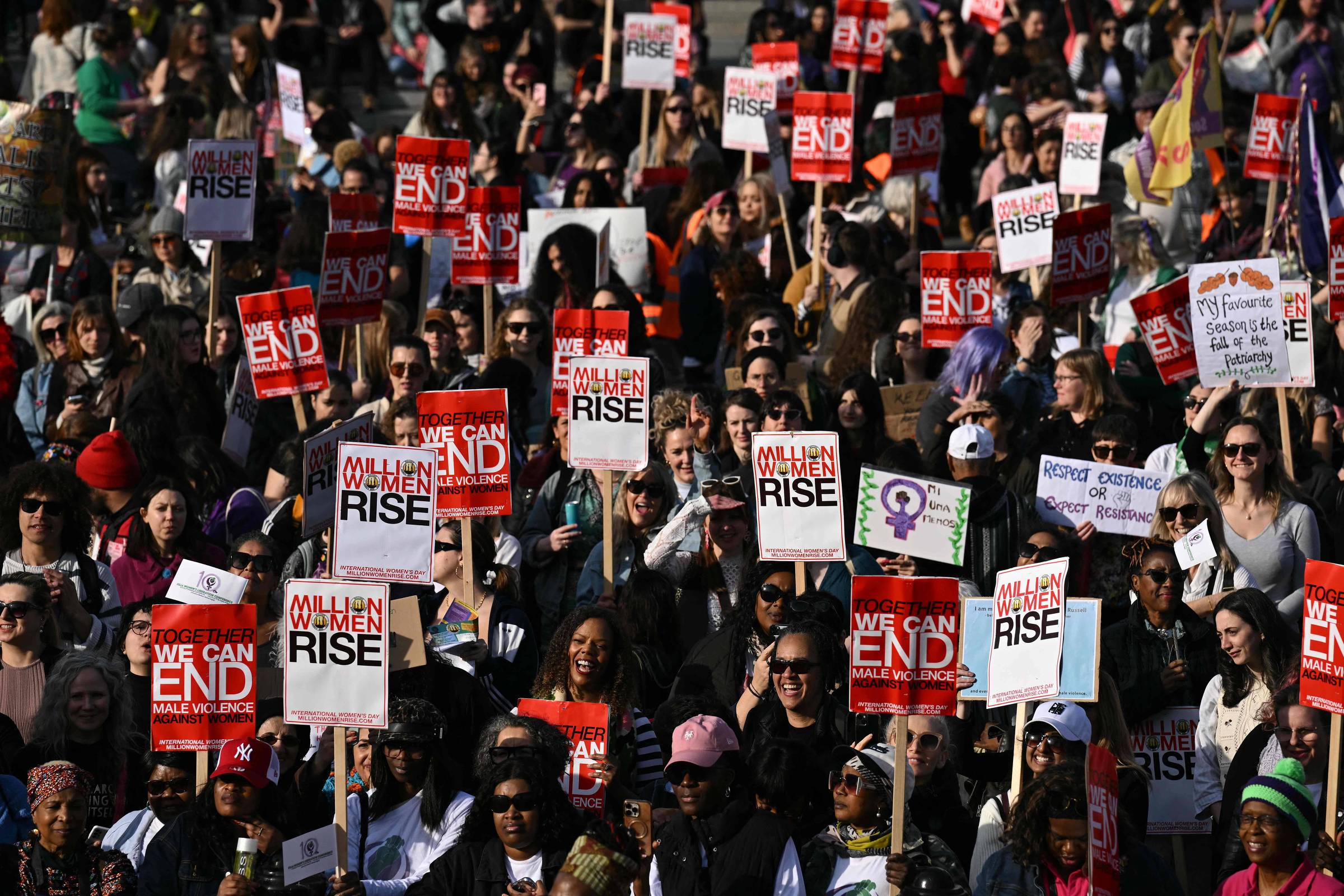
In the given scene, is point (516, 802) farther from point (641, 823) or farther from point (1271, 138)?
point (1271, 138)

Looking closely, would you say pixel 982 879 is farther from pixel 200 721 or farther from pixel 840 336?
pixel 840 336

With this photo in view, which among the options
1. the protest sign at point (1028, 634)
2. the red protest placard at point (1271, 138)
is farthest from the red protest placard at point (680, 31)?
the protest sign at point (1028, 634)

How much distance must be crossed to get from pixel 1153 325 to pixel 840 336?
78.0 inches

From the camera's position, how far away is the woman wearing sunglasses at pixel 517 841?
25.9 ft

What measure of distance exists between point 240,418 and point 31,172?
102 inches

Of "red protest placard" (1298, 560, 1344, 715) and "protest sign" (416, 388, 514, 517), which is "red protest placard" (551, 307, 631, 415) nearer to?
"protest sign" (416, 388, 514, 517)

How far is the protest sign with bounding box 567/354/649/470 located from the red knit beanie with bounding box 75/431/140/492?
2104 millimetres

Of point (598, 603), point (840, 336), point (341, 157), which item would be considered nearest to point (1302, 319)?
point (840, 336)

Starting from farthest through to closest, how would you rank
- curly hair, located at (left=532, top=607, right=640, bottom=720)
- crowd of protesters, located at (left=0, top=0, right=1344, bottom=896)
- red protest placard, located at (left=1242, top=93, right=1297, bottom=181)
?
red protest placard, located at (left=1242, top=93, right=1297, bottom=181)
curly hair, located at (left=532, top=607, right=640, bottom=720)
crowd of protesters, located at (left=0, top=0, right=1344, bottom=896)

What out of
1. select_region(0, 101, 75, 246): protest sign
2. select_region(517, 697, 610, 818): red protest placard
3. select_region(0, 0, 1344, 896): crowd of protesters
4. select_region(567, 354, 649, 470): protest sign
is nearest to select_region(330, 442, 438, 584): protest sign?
select_region(0, 0, 1344, 896): crowd of protesters

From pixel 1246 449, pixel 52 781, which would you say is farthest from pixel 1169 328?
pixel 52 781

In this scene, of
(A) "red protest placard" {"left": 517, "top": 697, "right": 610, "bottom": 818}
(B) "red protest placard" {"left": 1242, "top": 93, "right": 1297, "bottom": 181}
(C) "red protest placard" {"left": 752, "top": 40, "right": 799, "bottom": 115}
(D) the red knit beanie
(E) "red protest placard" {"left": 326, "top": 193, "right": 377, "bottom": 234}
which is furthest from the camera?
(C) "red protest placard" {"left": 752, "top": 40, "right": 799, "bottom": 115}

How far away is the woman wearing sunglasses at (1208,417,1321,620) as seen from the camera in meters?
10.4

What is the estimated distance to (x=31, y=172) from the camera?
13898mm
